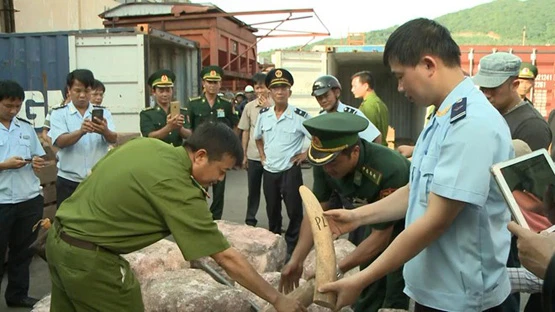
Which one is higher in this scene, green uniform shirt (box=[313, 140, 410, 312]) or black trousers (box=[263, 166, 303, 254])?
green uniform shirt (box=[313, 140, 410, 312])

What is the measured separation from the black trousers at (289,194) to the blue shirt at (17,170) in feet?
7.85

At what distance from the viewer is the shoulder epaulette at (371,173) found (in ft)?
8.34

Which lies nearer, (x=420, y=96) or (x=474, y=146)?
(x=474, y=146)

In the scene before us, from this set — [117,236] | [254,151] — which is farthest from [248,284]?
[254,151]

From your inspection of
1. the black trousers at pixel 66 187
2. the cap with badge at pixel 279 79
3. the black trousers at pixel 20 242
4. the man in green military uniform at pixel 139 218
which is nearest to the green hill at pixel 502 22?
the cap with badge at pixel 279 79

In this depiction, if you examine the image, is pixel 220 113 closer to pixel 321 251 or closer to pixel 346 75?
pixel 321 251

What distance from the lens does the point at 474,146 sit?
59.3 inches

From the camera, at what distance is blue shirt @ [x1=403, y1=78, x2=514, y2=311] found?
4.96 ft

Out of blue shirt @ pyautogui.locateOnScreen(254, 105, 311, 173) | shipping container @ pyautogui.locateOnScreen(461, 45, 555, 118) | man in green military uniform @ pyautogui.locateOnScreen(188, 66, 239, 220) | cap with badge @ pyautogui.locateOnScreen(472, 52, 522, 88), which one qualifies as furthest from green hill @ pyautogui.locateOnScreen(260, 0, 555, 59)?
cap with badge @ pyautogui.locateOnScreen(472, 52, 522, 88)

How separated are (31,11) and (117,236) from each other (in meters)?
14.4

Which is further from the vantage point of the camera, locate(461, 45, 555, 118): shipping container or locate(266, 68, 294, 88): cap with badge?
locate(461, 45, 555, 118): shipping container

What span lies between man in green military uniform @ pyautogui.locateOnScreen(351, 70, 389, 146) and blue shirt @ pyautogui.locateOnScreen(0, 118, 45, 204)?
363cm

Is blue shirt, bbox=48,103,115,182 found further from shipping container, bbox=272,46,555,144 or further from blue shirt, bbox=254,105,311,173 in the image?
shipping container, bbox=272,46,555,144

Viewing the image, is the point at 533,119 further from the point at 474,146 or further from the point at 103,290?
→ the point at 103,290
